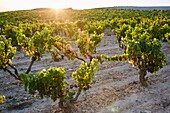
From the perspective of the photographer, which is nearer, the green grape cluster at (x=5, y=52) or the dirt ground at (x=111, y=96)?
the dirt ground at (x=111, y=96)

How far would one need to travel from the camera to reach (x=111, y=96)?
16.3 m

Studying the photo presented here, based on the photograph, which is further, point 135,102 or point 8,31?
point 8,31

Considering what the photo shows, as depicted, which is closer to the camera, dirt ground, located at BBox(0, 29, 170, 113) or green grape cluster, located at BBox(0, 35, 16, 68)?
dirt ground, located at BBox(0, 29, 170, 113)

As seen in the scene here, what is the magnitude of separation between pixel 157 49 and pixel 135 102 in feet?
12.4

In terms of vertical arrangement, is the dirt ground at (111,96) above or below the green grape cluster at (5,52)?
below

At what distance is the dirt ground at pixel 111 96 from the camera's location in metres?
14.8

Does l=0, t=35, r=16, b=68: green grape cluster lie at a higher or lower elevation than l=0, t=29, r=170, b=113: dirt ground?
higher

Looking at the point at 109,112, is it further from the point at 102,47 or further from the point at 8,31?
the point at 8,31

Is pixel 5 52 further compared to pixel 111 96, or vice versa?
pixel 5 52

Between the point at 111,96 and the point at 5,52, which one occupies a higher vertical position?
the point at 5,52

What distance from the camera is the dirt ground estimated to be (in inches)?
583

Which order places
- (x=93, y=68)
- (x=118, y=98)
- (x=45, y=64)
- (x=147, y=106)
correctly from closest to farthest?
1. (x=93, y=68)
2. (x=147, y=106)
3. (x=118, y=98)
4. (x=45, y=64)

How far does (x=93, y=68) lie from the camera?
13.7 m

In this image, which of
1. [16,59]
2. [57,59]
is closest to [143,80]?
[57,59]
